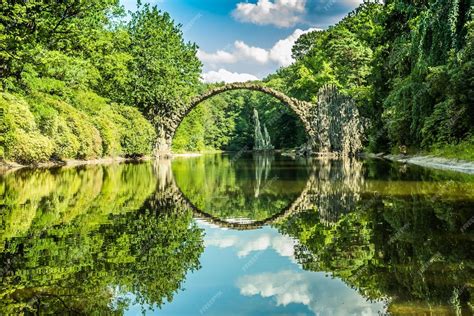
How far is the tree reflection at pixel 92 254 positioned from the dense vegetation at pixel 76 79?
1064 cm

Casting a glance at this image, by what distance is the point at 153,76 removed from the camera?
3884 cm

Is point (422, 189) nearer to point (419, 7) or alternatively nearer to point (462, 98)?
point (462, 98)

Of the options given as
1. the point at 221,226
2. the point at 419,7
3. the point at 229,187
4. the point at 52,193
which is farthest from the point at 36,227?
the point at 419,7

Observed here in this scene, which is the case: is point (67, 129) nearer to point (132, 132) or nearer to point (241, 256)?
point (132, 132)

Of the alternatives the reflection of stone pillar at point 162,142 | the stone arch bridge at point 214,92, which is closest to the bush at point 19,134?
the reflection of stone pillar at point 162,142

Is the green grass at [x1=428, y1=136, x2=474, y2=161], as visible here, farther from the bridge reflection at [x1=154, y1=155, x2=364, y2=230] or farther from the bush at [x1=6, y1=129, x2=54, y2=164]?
the bush at [x1=6, y1=129, x2=54, y2=164]

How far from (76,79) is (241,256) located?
2185 centimetres

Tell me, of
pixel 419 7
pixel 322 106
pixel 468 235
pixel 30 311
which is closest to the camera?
pixel 30 311

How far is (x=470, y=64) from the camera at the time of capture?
15.8 m

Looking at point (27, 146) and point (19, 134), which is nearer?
point (19, 134)

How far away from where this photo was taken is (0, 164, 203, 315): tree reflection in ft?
12.2

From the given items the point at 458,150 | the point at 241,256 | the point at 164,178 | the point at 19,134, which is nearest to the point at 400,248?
the point at 241,256

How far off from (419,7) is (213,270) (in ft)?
85.5

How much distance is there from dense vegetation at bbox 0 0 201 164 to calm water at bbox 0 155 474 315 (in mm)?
10348
